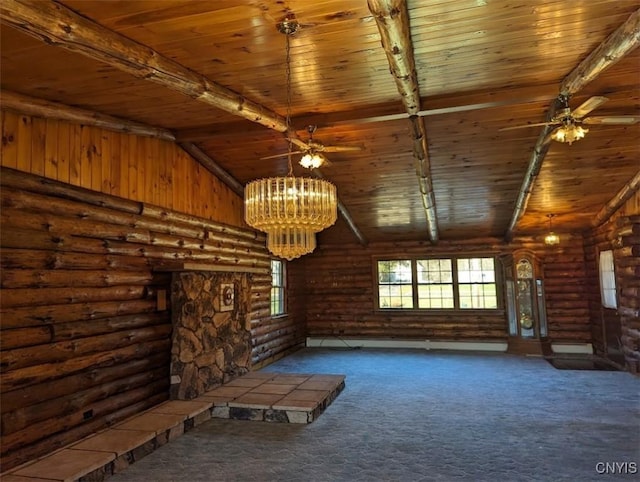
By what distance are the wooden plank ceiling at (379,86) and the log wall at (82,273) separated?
1.71 ft

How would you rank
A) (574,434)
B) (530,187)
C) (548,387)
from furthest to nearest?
(530,187) → (548,387) → (574,434)

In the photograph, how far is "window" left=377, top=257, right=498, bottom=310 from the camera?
1043cm

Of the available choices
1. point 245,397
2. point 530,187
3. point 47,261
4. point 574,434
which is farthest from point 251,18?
point 530,187

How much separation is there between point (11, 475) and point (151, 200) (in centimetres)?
322

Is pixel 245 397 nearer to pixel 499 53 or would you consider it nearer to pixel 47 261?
pixel 47 261

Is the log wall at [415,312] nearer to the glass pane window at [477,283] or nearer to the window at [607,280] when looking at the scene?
the glass pane window at [477,283]

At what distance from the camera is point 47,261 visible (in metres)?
4.01

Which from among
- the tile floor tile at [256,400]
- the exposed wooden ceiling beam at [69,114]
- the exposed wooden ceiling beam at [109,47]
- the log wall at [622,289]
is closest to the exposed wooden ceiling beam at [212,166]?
the exposed wooden ceiling beam at [69,114]

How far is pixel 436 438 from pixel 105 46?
14.9 feet

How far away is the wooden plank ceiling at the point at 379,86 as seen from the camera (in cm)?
331

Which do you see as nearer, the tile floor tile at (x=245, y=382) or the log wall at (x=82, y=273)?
the log wall at (x=82, y=273)

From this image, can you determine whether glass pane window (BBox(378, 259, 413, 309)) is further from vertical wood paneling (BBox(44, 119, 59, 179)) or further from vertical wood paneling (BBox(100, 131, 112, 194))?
vertical wood paneling (BBox(44, 119, 59, 179))

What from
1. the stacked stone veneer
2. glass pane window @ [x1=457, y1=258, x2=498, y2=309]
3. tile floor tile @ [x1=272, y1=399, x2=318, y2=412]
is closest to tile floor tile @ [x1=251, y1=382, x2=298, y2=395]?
tile floor tile @ [x1=272, y1=399, x2=318, y2=412]

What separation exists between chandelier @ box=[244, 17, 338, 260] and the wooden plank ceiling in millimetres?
541
